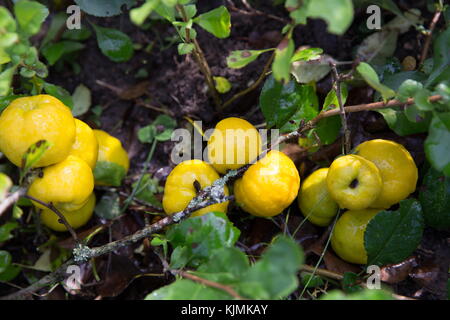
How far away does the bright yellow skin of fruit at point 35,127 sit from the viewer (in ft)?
4.55

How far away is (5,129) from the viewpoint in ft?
4.59

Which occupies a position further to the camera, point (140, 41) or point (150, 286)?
point (140, 41)

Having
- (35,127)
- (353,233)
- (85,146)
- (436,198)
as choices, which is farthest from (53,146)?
(436,198)

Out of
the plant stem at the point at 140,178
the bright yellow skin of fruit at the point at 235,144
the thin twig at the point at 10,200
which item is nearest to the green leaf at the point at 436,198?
the bright yellow skin of fruit at the point at 235,144

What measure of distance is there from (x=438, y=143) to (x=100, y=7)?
1366mm

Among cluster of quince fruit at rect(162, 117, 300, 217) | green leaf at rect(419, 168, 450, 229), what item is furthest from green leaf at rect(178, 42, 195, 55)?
green leaf at rect(419, 168, 450, 229)

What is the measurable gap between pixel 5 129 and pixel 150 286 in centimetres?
82

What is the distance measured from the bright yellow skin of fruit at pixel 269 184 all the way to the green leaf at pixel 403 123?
14.7 inches

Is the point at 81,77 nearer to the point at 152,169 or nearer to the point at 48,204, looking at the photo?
the point at 152,169

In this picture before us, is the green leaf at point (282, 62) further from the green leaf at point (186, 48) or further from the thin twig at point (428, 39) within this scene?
the thin twig at point (428, 39)

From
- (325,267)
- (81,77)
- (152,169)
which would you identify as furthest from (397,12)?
(81,77)

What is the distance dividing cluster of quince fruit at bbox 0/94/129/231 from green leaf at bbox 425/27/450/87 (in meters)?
1.23

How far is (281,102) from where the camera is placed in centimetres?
164

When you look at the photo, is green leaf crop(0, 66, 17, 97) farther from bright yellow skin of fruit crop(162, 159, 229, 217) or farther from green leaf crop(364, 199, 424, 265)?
green leaf crop(364, 199, 424, 265)
